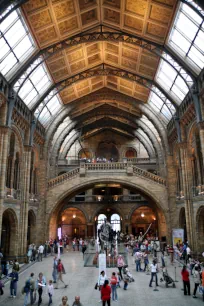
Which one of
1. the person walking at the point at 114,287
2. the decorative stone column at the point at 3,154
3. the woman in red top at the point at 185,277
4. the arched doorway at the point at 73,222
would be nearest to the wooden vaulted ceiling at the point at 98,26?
the decorative stone column at the point at 3,154

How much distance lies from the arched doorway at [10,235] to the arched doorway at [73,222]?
17.6m

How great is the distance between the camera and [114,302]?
10.4m

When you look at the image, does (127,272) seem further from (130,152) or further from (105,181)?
(130,152)

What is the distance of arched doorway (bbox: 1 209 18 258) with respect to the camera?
20.8m

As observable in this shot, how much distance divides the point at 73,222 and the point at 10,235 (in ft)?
62.2

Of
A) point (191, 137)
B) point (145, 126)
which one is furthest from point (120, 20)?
point (145, 126)

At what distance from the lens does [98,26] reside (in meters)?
20.9

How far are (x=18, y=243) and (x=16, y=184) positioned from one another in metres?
4.77

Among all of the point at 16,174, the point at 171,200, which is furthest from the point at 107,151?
the point at 16,174

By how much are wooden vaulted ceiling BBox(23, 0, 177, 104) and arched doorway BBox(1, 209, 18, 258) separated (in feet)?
42.0

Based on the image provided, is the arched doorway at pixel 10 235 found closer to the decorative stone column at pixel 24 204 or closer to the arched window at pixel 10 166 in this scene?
the decorative stone column at pixel 24 204

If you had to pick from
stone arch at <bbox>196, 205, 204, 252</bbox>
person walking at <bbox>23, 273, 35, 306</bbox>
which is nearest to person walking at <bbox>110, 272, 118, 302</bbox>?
person walking at <bbox>23, 273, 35, 306</bbox>

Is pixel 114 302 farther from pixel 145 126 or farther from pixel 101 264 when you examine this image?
pixel 145 126

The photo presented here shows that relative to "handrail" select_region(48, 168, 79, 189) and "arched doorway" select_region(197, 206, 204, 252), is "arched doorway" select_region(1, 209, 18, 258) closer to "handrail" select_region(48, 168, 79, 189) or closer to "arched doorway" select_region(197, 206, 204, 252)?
"handrail" select_region(48, 168, 79, 189)
